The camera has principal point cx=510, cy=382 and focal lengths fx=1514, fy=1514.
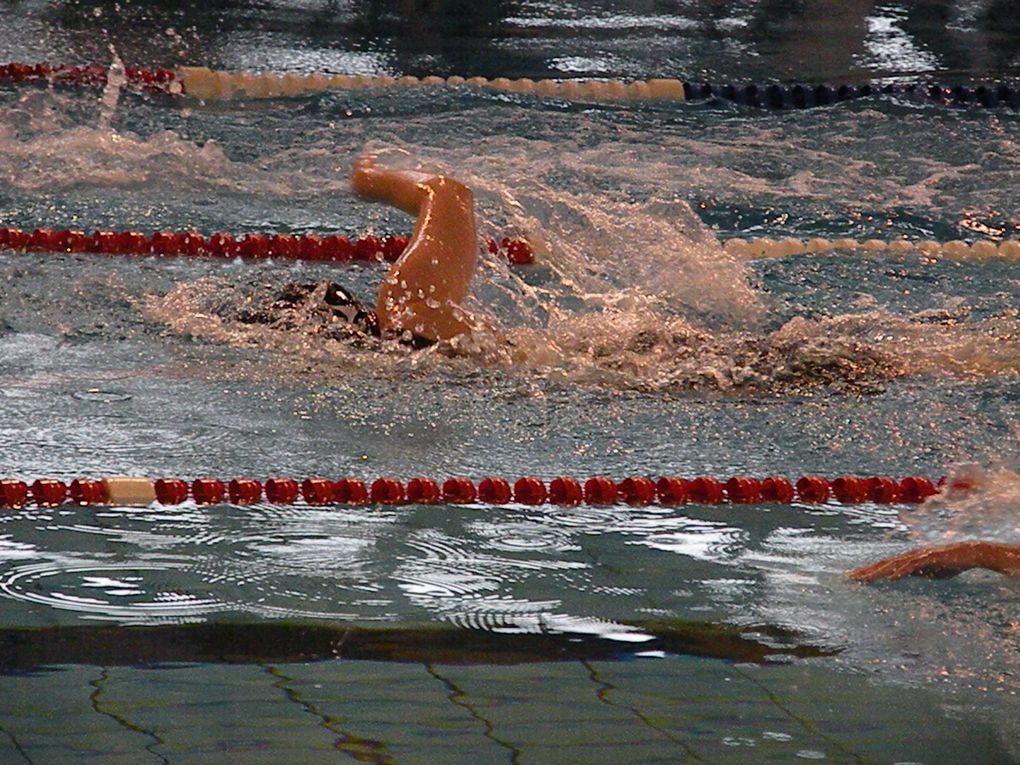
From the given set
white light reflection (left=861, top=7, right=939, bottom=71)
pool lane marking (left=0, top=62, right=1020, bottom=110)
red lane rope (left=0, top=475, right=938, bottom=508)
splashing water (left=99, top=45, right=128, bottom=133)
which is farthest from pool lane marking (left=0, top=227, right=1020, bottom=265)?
white light reflection (left=861, top=7, right=939, bottom=71)

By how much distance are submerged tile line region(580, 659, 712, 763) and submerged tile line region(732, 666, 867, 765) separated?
152 mm

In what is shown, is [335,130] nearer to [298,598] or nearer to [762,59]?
[762,59]

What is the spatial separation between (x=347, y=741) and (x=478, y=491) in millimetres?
845

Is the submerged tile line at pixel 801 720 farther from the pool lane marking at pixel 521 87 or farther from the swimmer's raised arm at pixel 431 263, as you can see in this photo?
the pool lane marking at pixel 521 87

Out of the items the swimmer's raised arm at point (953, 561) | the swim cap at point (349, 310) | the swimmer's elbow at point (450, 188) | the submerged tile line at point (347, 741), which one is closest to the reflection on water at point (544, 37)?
the swimmer's elbow at point (450, 188)

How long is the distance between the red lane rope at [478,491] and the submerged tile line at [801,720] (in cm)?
63

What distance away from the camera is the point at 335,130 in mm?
5207

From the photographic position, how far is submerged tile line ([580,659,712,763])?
5.66ft

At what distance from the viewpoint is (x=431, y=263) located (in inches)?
124

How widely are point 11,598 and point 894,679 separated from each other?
1.16 meters

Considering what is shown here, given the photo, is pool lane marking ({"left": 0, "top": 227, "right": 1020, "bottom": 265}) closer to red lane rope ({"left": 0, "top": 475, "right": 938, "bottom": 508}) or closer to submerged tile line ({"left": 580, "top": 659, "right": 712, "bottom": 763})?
red lane rope ({"left": 0, "top": 475, "right": 938, "bottom": 508})

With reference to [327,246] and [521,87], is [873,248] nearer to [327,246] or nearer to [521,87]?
[327,246]

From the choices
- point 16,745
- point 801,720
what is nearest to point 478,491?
point 801,720

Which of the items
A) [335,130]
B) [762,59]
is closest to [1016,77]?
[762,59]
